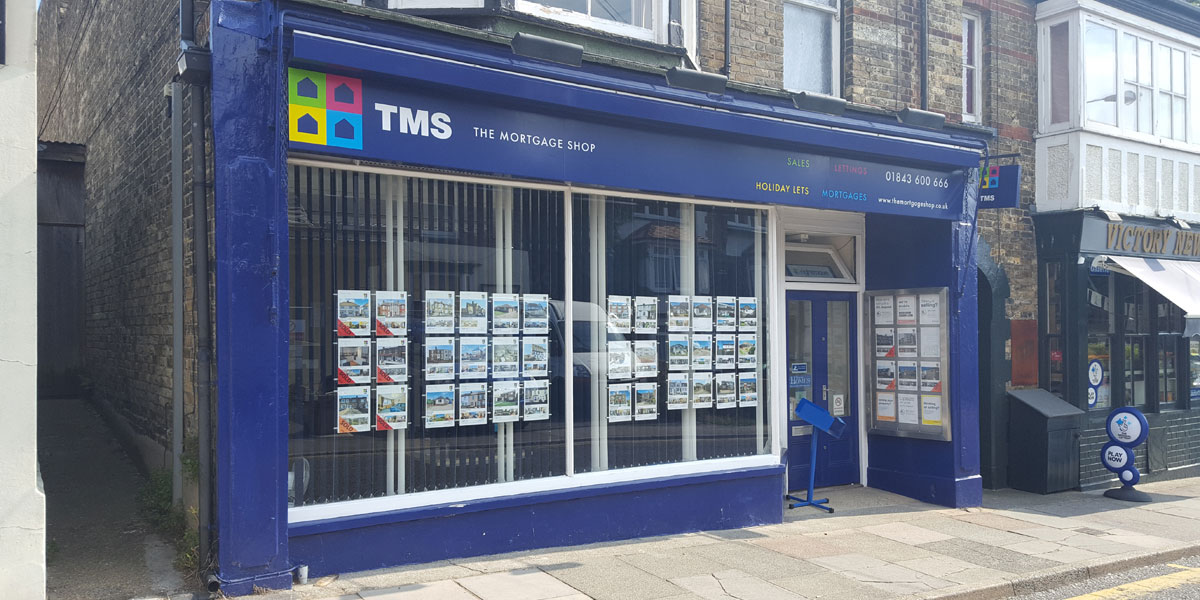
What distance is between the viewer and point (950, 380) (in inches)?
368

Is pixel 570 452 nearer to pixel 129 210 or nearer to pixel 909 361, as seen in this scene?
pixel 909 361

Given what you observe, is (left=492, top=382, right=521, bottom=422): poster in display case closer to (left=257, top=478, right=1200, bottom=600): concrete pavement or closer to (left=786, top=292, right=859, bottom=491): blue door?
(left=257, top=478, right=1200, bottom=600): concrete pavement

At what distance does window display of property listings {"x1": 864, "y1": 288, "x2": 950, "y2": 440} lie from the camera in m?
9.40

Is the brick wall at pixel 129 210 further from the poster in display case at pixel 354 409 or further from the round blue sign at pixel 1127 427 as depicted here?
the round blue sign at pixel 1127 427

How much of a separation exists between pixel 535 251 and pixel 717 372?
2.22 metres

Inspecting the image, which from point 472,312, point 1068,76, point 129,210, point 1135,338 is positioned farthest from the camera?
point 1135,338

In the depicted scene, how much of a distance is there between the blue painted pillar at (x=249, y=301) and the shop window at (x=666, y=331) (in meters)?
2.52

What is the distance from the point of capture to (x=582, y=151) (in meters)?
6.99

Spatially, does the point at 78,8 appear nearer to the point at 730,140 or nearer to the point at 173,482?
the point at 173,482

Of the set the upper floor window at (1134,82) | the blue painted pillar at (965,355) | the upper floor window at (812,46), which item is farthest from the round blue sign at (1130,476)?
the upper floor window at (812,46)

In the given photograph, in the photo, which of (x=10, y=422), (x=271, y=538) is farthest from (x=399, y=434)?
(x=10, y=422)

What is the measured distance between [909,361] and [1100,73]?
489cm

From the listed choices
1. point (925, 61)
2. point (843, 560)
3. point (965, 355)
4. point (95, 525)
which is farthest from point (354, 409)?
point (925, 61)

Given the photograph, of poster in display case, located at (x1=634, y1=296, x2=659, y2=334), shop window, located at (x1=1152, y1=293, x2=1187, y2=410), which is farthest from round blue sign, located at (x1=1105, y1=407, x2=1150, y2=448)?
poster in display case, located at (x1=634, y1=296, x2=659, y2=334)
